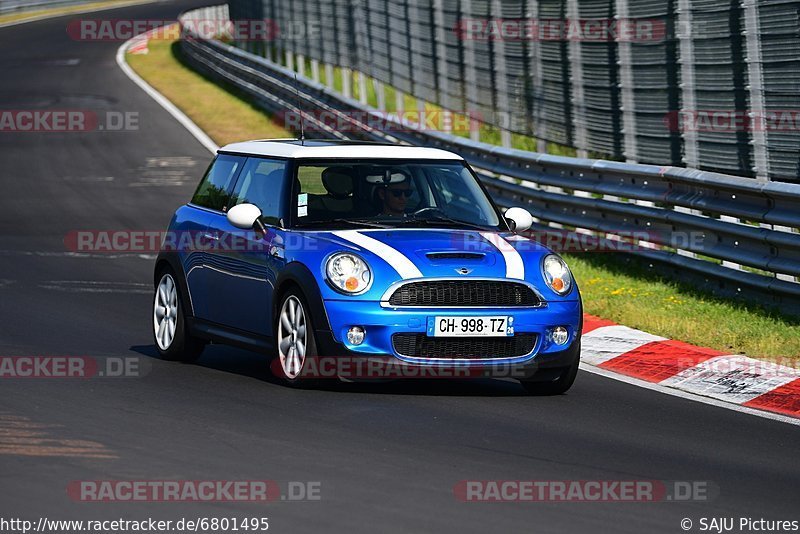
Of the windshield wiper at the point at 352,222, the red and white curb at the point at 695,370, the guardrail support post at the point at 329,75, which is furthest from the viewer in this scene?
the guardrail support post at the point at 329,75

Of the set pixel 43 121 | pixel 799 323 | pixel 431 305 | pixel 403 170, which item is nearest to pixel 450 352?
pixel 431 305

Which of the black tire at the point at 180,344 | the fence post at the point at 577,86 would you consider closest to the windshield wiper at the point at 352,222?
the black tire at the point at 180,344

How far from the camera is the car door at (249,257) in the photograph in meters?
9.66

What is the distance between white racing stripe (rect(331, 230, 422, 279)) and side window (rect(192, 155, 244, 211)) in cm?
162

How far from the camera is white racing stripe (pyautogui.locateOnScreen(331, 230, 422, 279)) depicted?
8.92 meters

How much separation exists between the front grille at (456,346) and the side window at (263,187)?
1.37 meters

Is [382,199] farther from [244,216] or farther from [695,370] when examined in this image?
[695,370]

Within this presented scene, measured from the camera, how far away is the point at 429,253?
356 inches

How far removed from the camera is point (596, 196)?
Answer: 619 inches

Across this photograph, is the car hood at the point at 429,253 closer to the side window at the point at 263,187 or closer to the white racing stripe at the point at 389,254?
the white racing stripe at the point at 389,254

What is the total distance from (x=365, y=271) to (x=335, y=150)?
1.45m

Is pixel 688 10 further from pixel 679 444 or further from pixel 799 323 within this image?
pixel 679 444

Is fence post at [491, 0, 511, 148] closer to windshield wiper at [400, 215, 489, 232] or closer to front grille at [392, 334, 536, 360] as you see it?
windshield wiper at [400, 215, 489, 232]

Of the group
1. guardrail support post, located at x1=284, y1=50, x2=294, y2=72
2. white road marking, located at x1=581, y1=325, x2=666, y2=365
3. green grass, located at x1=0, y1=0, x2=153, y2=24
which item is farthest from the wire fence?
green grass, located at x1=0, y1=0, x2=153, y2=24
